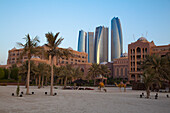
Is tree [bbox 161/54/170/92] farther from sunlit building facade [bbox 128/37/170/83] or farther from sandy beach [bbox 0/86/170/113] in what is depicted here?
sunlit building facade [bbox 128/37/170/83]

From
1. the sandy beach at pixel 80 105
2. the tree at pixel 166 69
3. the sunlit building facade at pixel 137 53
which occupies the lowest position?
the sandy beach at pixel 80 105

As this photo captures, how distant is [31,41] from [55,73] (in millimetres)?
46437

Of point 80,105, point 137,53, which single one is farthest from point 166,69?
point 137,53

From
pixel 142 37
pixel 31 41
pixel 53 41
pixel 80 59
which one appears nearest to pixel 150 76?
pixel 53 41

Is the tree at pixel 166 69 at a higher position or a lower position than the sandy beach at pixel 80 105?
higher

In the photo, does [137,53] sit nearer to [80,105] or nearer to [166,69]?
[166,69]

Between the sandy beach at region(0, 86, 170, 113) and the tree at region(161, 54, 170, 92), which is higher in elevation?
the tree at region(161, 54, 170, 92)

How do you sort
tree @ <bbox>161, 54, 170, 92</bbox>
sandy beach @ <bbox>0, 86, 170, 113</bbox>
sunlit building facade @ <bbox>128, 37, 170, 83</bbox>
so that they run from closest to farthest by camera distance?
sandy beach @ <bbox>0, 86, 170, 113</bbox> < tree @ <bbox>161, 54, 170, 92</bbox> < sunlit building facade @ <bbox>128, 37, 170, 83</bbox>

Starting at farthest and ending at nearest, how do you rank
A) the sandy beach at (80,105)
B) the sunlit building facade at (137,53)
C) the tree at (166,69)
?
1. the sunlit building facade at (137,53)
2. the tree at (166,69)
3. the sandy beach at (80,105)

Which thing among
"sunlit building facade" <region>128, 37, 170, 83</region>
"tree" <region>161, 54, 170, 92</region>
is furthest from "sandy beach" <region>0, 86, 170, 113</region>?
"sunlit building facade" <region>128, 37, 170, 83</region>

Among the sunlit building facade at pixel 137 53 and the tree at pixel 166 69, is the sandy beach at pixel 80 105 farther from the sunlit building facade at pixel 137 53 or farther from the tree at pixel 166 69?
the sunlit building facade at pixel 137 53

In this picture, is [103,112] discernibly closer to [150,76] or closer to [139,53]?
[150,76]

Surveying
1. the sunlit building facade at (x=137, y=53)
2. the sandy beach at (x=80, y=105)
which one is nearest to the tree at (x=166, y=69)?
the sandy beach at (x=80, y=105)

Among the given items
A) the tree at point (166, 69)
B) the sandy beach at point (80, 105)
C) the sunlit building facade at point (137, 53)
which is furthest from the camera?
the sunlit building facade at point (137, 53)
